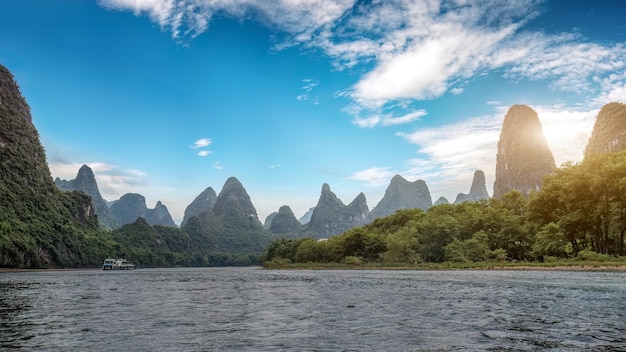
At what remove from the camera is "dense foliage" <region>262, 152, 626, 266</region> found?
61219mm

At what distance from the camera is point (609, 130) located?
178125mm

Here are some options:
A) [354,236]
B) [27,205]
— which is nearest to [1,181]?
[27,205]

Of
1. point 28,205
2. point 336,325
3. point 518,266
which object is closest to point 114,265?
point 28,205

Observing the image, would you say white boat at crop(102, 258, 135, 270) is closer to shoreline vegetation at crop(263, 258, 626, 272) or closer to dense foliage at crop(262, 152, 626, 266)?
dense foliage at crop(262, 152, 626, 266)

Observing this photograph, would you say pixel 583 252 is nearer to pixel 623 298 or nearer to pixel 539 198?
pixel 539 198

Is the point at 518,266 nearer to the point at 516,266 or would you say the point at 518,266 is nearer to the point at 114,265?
the point at 516,266

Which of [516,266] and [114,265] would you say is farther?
[114,265]

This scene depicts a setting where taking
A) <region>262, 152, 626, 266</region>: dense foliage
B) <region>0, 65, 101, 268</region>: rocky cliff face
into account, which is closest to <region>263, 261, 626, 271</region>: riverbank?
<region>262, 152, 626, 266</region>: dense foliage

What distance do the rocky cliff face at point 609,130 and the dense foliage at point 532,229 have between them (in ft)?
315

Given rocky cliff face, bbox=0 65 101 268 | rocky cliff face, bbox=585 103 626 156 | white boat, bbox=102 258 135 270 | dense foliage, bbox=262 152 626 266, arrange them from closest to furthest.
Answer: dense foliage, bbox=262 152 626 266
rocky cliff face, bbox=0 65 101 268
white boat, bbox=102 258 135 270
rocky cliff face, bbox=585 103 626 156

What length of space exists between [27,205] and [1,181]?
1173 centimetres

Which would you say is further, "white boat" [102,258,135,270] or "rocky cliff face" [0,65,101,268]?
"white boat" [102,258,135,270]

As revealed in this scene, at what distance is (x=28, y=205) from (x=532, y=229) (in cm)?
16284

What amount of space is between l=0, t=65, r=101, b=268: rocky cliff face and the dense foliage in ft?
308
